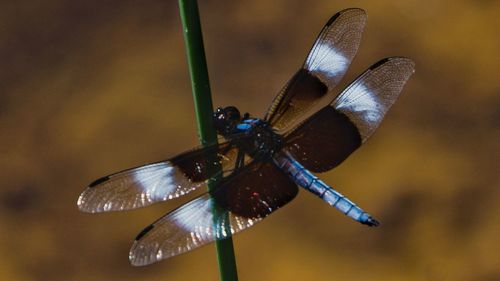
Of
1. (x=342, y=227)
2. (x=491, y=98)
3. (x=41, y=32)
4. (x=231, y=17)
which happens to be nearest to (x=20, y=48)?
(x=41, y=32)

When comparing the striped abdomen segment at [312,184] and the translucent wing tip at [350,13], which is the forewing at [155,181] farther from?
the translucent wing tip at [350,13]

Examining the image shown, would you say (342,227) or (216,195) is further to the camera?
(342,227)

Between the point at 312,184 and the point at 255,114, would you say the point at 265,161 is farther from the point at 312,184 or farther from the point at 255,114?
the point at 255,114

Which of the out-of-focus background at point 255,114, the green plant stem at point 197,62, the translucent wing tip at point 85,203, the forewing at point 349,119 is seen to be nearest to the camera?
the green plant stem at point 197,62

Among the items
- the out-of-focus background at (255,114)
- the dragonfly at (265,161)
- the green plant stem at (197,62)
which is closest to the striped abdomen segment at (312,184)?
the dragonfly at (265,161)

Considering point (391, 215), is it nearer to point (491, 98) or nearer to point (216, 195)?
point (491, 98)

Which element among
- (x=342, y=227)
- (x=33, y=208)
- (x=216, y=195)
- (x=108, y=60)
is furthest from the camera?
(x=108, y=60)

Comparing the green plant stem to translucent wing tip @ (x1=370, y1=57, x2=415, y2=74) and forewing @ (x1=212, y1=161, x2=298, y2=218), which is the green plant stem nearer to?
forewing @ (x1=212, y1=161, x2=298, y2=218)

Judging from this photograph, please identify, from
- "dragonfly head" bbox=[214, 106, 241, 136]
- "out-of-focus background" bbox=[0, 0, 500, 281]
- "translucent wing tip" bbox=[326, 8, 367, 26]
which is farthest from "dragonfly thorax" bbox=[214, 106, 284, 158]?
"out-of-focus background" bbox=[0, 0, 500, 281]
